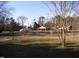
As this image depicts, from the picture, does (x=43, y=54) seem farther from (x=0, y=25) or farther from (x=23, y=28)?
(x=0, y=25)

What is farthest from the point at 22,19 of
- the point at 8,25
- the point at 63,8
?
the point at 63,8

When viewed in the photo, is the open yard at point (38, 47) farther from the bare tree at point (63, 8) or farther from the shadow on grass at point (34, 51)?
the bare tree at point (63, 8)

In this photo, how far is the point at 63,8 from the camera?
18.8 ft

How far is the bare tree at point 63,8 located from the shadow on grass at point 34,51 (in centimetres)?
27

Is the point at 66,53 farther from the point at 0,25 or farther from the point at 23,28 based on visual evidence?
the point at 0,25

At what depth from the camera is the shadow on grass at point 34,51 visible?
541 centimetres

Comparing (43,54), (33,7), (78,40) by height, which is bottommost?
(43,54)

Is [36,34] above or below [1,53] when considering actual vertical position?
above

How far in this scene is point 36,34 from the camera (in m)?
5.54

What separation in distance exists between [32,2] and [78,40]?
161 cm

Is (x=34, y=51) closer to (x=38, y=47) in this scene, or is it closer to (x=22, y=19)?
(x=38, y=47)

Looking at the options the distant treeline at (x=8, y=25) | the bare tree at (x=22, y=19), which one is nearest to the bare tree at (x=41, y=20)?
the bare tree at (x=22, y=19)

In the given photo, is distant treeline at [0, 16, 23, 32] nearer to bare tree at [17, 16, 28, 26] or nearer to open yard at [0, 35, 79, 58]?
bare tree at [17, 16, 28, 26]

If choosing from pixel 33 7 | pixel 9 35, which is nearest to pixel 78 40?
pixel 33 7
